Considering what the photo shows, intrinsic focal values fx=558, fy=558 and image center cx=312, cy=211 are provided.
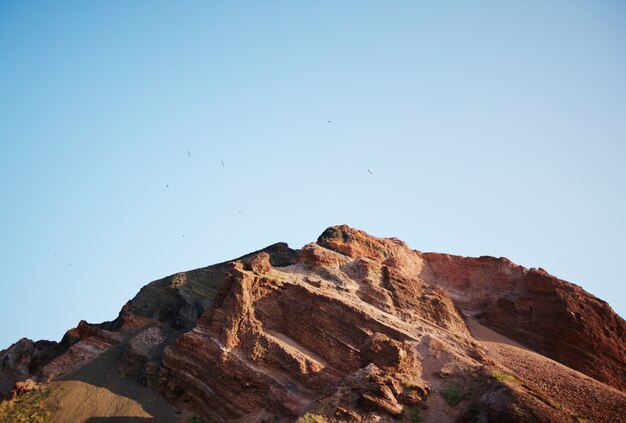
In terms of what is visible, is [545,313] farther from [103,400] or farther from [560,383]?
[103,400]

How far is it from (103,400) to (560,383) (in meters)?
27.4

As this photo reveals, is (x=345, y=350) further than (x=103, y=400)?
No

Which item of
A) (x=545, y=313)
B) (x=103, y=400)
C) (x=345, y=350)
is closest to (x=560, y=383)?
(x=545, y=313)

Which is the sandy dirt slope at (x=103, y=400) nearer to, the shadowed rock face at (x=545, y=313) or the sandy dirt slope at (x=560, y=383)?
the sandy dirt slope at (x=560, y=383)

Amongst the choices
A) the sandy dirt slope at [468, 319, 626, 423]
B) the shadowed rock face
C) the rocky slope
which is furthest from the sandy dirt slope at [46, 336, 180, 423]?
the shadowed rock face

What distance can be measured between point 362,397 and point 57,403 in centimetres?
2014

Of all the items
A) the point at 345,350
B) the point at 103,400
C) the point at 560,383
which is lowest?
the point at 103,400

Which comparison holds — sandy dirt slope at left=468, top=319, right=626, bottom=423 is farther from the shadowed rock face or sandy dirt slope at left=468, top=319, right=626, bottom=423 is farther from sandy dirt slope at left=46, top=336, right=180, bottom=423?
sandy dirt slope at left=46, top=336, right=180, bottom=423

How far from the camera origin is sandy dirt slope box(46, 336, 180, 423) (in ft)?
110

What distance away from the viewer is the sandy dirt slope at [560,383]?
28703mm

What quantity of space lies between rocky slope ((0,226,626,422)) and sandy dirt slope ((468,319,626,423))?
0.40 feet

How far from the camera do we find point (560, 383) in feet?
105

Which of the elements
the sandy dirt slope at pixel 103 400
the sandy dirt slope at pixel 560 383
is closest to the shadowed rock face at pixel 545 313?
the sandy dirt slope at pixel 560 383

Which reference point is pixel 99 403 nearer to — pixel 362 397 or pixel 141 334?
pixel 141 334
